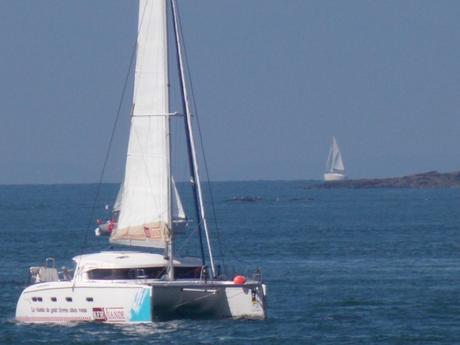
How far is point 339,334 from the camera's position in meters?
36.7

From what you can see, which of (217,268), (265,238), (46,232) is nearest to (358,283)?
(217,268)

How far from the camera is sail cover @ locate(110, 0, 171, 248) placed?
38.2 metres

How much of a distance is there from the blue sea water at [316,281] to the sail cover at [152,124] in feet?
9.62

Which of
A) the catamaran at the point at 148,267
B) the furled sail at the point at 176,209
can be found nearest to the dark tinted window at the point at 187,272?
the catamaran at the point at 148,267

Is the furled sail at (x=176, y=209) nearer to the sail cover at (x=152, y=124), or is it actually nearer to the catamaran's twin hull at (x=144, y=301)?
the sail cover at (x=152, y=124)

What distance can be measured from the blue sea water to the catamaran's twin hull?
31cm

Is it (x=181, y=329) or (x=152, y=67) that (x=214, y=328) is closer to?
(x=181, y=329)

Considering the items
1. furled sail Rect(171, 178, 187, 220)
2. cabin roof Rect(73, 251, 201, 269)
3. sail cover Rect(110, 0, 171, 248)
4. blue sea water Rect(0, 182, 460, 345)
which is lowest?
blue sea water Rect(0, 182, 460, 345)

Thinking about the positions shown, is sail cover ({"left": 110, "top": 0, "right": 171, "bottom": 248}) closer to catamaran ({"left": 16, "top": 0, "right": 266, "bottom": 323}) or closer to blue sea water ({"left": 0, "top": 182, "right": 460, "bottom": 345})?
catamaran ({"left": 16, "top": 0, "right": 266, "bottom": 323})

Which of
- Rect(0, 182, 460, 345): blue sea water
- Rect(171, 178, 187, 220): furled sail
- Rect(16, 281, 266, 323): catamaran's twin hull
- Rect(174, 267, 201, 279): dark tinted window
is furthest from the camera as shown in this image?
Rect(171, 178, 187, 220): furled sail

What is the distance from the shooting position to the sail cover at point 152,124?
38.2 m

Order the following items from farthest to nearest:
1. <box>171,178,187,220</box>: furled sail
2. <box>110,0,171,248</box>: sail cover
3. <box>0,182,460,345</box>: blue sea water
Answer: <box>171,178,187,220</box>: furled sail → <box>110,0,171,248</box>: sail cover → <box>0,182,460,345</box>: blue sea water

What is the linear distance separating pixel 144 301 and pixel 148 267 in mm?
1156

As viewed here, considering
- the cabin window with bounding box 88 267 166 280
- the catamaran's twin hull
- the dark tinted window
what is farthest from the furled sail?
the catamaran's twin hull
